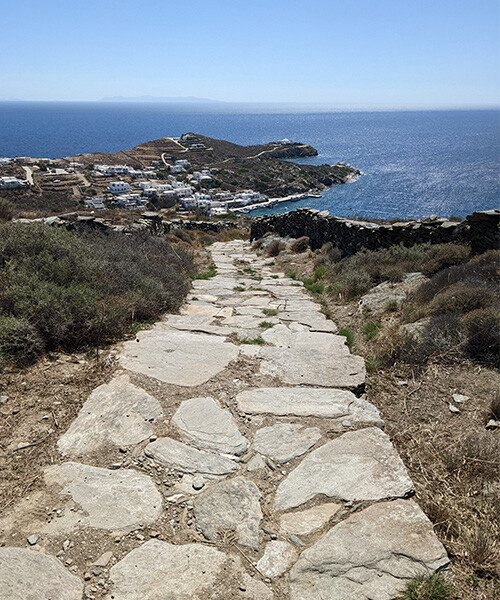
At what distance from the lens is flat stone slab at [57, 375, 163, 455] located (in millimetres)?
2707

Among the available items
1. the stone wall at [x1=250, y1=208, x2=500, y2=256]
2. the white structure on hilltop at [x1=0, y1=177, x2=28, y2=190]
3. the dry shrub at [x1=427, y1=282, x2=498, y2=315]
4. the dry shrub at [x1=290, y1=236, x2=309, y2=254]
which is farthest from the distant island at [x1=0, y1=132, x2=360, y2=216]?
the dry shrub at [x1=427, y1=282, x2=498, y2=315]

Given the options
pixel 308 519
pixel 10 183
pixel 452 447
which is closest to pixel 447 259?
pixel 452 447

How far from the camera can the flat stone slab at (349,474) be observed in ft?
7.45

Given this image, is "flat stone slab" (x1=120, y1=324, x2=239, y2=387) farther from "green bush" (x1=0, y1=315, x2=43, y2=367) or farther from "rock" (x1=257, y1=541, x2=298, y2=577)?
"rock" (x1=257, y1=541, x2=298, y2=577)

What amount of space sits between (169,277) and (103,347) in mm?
2652

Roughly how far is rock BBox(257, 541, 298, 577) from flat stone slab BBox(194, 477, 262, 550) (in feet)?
0.24

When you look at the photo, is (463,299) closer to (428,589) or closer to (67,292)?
(428,589)

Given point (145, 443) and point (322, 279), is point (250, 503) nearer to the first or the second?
point (145, 443)

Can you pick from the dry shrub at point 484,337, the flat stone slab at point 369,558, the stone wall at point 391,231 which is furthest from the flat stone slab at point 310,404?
the stone wall at point 391,231

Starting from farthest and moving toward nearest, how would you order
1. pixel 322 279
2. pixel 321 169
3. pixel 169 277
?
pixel 321 169
pixel 322 279
pixel 169 277

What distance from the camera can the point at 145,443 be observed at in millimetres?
2725

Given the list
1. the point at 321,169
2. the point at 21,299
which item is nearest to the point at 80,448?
the point at 21,299

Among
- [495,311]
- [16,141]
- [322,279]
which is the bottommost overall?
[322,279]

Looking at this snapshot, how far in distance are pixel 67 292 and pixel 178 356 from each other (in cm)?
148
